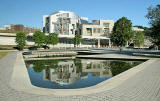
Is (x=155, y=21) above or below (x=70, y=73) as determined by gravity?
above

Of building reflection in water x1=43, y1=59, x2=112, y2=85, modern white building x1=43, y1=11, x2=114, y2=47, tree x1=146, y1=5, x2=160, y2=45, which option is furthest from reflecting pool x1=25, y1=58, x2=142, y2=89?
modern white building x1=43, y1=11, x2=114, y2=47

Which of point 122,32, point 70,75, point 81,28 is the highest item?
point 81,28

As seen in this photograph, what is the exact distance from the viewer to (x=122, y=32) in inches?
1431

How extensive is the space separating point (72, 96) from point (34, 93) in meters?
1.65

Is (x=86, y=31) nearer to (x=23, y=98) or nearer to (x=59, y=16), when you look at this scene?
(x=59, y=16)

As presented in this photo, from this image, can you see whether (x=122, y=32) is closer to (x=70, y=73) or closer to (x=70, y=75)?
(x=70, y=73)

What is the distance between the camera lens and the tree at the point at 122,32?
36.3 meters

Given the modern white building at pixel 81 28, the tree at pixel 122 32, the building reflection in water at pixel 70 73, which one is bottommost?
the building reflection in water at pixel 70 73

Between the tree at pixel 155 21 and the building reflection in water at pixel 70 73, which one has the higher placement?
the tree at pixel 155 21

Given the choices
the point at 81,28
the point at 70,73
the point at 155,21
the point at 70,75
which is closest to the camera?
the point at 70,75

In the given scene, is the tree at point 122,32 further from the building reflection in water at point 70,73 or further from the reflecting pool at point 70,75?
the building reflection in water at point 70,73

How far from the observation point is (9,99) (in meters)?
5.86

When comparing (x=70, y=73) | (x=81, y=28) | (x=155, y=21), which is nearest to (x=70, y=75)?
(x=70, y=73)

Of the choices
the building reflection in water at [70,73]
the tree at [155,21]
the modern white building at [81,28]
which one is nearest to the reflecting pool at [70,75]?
the building reflection in water at [70,73]
